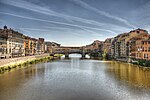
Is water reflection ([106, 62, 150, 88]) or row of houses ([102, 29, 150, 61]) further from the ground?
row of houses ([102, 29, 150, 61])

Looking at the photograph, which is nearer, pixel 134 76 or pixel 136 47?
pixel 134 76

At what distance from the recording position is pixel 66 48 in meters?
170

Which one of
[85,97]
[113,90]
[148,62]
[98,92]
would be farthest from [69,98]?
[148,62]

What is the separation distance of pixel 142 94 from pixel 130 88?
3659 millimetres

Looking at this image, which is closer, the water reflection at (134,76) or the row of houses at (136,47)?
the water reflection at (134,76)

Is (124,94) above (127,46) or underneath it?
underneath

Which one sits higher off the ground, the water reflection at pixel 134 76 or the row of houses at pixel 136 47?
the row of houses at pixel 136 47

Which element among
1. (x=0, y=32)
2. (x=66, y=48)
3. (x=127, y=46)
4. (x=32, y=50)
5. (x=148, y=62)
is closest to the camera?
(x=148, y=62)

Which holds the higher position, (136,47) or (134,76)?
(136,47)

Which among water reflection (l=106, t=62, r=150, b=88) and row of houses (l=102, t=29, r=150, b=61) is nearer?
water reflection (l=106, t=62, r=150, b=88)

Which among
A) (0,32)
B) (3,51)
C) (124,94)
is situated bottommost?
(124,94)

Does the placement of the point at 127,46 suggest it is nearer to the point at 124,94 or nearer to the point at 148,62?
the point at 148,62

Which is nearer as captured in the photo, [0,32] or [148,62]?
[148,62]

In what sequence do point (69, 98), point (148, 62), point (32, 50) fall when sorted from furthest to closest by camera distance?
point (32, 50) → point (148, 62) → point (69, 98)
